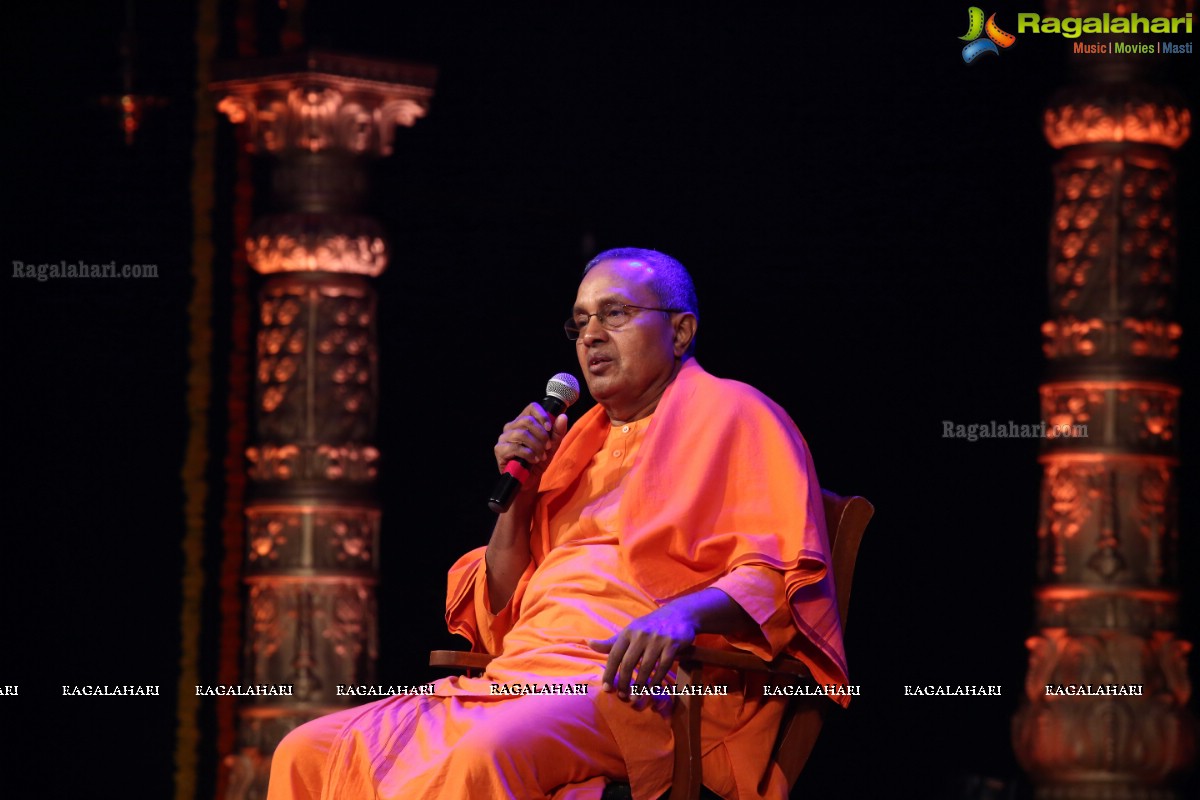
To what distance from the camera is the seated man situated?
9.41ft

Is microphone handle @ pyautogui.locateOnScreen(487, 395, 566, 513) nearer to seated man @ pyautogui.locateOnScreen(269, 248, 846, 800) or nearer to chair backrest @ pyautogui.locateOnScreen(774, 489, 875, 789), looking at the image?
seated man @ pyautogui.locateOnScreen(269, 248, 846, 800)

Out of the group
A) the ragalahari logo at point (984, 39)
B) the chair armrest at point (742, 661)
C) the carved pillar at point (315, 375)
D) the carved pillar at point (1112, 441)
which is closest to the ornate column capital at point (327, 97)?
the carved pillar at point (315, 375)

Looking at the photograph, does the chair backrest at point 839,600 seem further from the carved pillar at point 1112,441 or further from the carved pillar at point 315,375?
the carved pillar at point 315,375

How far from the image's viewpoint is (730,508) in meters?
3.14

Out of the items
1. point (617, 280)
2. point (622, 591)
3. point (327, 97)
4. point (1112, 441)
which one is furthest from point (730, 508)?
point (327, 97)

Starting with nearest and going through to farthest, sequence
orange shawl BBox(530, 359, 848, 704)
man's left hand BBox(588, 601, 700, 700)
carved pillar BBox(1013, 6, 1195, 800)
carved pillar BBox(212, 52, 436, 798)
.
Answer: man's left hand BBox(588, 601, 700, 700) < orange shawl BBox(530, 359, 848, 704) < carved pillar BBox(1013, 6, 1195, 800) < carved pillar BBox(212, 52, 436, 798)

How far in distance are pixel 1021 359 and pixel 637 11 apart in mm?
1510

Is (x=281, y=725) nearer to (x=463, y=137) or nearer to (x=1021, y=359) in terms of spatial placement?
(x=463, y=137)

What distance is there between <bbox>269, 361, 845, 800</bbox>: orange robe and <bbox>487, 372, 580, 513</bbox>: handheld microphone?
145 millimetres

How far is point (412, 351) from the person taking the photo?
224 inches

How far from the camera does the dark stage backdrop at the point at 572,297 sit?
16.1 feet

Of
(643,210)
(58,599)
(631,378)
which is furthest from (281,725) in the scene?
(631,378)

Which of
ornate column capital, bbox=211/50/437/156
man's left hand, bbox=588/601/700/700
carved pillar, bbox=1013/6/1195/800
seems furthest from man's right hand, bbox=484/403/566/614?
ornate column capital, bbox=211/50/437/156

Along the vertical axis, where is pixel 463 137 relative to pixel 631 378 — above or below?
above
